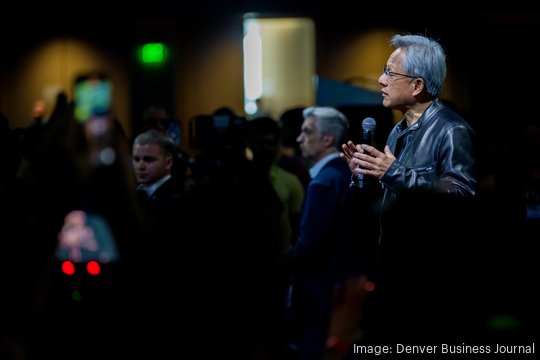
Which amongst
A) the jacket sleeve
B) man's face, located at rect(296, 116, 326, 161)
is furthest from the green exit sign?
the jacket sleeve

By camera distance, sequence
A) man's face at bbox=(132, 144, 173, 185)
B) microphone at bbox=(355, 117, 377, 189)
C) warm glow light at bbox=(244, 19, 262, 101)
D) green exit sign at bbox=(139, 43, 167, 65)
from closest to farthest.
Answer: microphone at bbox=(355, 117, 377, 189) < man's face at bbox=(132, 144, 173, 185) < green exit sign at bbox=(139, 43, 167, 65) < warm glow light at bbox=(244, 19, 262, 101)

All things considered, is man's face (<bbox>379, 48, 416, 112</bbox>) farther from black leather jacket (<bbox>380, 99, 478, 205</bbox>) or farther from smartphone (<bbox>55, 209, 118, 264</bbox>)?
smartphone (<bbox>55, 209, 118, 264</bbox>)

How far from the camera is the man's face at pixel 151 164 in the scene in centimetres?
534

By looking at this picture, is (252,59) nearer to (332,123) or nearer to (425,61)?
(332,123)

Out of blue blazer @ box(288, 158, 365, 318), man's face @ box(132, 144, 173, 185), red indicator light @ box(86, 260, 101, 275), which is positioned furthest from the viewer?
man's face @ box(132, 144, 173, 185)

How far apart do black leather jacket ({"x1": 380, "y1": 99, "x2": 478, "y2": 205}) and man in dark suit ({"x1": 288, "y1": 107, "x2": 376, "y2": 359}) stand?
112cm

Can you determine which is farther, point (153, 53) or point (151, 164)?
point (153, 53)

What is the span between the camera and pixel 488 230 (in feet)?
6.93

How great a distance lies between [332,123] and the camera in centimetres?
578

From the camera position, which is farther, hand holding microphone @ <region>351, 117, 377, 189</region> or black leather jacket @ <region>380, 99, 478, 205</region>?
hand holding microphone @ <region>351, 117, 377, 189</region>

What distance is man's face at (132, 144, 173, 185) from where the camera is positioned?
210 inches

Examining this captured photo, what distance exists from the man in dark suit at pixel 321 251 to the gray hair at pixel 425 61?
4.08 feet

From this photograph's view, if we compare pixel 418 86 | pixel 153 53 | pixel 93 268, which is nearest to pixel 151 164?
pixel 418 86

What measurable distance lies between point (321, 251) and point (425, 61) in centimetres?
159
